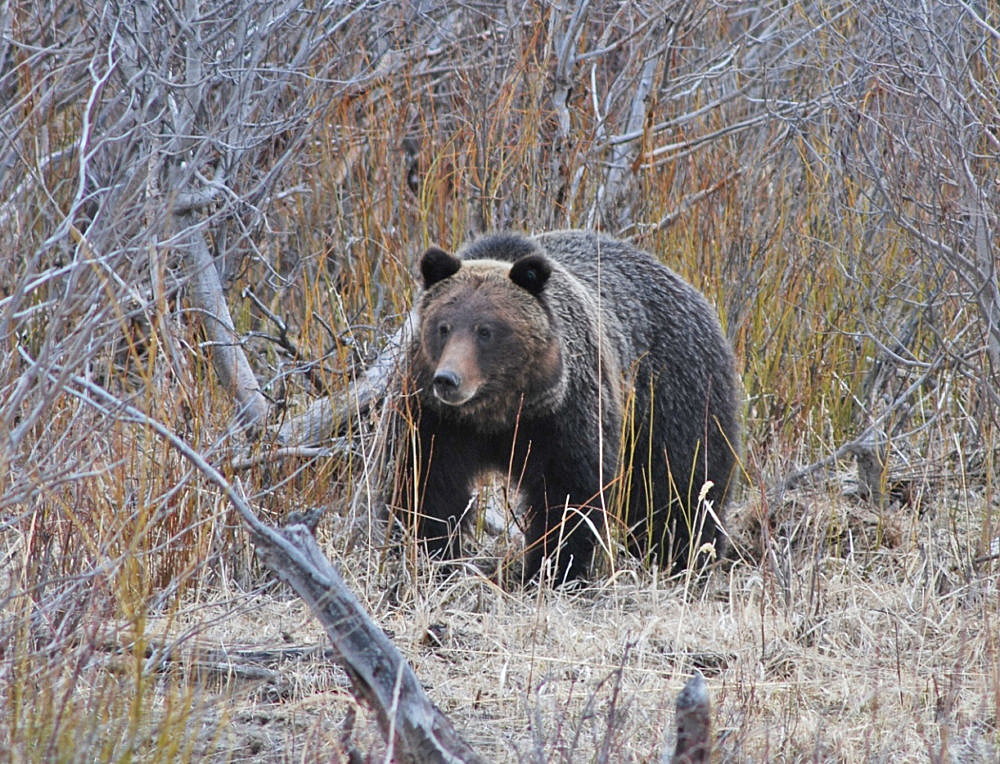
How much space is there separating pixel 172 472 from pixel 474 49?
16.2 feet

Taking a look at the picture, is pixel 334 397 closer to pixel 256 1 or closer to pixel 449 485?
pixel 449 485

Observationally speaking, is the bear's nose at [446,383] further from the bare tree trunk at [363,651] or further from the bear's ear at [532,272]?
the bare tree trunk at [363,651]

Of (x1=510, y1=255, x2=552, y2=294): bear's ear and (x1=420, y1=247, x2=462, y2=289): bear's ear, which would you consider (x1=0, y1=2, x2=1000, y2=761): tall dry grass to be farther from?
(x1=510, y1=255, x2=552, y2=294): bear's ear

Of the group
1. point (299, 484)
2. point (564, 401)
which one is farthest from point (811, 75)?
point (299, 484)

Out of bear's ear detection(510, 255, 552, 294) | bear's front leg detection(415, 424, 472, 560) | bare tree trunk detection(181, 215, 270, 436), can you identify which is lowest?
bear's front leg detection(415, 424, 472, 560)

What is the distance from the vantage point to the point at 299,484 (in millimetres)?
5609

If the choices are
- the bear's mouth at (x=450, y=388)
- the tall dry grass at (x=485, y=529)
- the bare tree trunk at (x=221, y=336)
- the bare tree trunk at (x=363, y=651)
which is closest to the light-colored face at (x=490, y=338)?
the bear's mouth at (x=450, y=388)

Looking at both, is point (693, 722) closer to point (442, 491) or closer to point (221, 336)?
point (442, 491)

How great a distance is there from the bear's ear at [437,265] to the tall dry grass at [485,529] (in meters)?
0.51

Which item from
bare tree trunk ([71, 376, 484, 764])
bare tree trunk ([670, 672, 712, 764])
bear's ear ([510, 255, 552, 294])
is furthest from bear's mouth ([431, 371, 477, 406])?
bare tree trunk ([670, 672, 712, 764])

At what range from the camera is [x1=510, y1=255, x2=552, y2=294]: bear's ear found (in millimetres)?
5504

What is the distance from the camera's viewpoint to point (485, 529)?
21.6 feet

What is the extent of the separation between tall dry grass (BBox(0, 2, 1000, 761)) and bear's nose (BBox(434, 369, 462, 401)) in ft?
1.63

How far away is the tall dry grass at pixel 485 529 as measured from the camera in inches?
139
